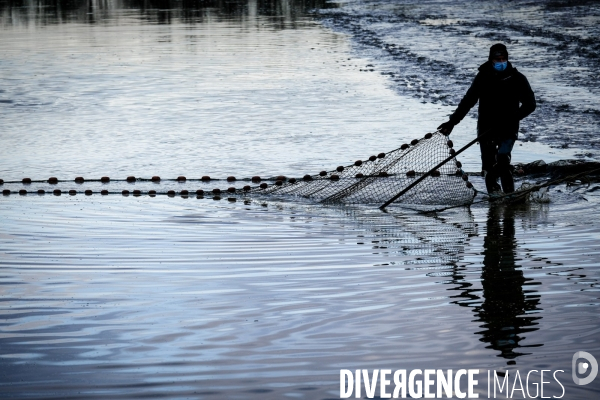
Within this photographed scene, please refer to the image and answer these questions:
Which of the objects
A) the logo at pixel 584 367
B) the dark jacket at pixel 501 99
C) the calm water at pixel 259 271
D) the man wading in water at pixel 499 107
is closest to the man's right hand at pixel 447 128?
the man wading in water at pixel 499 107

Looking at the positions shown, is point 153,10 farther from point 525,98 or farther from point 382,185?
point 525,98

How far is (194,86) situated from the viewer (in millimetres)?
18516

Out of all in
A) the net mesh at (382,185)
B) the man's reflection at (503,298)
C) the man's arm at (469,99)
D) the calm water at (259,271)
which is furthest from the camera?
the net mesh at (382,185)

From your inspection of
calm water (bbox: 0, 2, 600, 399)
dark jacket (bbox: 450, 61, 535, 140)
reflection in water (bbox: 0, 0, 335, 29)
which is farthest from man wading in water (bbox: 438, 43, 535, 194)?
reflection in water (bbox: 0, 0, 335, 29)

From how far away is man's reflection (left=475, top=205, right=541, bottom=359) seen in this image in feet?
17.7

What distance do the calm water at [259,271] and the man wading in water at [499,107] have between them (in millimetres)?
588

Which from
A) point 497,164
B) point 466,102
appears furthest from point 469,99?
point 497,164

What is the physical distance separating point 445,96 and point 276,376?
12606mm

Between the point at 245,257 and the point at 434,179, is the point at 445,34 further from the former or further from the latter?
the point at 245,257

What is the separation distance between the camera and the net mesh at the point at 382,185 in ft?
31.4

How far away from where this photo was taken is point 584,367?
4.90 metres

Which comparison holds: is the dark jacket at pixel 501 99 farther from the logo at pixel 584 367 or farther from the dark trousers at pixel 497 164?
the logo at pixel 584 367

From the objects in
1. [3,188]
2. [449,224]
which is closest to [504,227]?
[449,224]

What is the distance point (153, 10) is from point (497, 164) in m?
32.4
